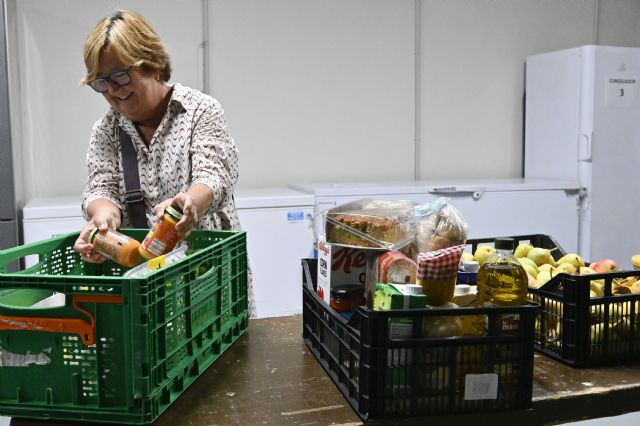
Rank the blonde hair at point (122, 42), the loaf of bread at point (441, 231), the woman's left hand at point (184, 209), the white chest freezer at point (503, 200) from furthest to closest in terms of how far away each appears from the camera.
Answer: the white chest freezer at point (503, 200), the blonde hair at point (122, 42), the woman's left hand at point (184, 209), the loaf of bread at point (441, 231)

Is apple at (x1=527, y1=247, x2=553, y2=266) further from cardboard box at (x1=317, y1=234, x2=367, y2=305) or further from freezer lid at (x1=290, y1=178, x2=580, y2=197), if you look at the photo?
freezer lid at (x1=290, y1=178, x2=580, y2=197)

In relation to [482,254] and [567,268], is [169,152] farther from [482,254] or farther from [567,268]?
[567,268]

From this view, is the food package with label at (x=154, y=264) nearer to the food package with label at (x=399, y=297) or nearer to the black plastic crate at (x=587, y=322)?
the food package with label at (x=399, y=297)

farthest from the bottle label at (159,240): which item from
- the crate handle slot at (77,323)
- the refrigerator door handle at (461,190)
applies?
the refrigerator door handle at (461,190)

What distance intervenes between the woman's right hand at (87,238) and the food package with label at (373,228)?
1.61 ft

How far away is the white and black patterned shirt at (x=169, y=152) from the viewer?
1.66 metres

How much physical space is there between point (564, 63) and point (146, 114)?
3028 millimetres

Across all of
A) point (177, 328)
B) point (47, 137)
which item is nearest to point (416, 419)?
point (177, 328)

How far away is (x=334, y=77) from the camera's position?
3.88 meters

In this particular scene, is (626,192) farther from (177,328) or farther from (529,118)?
(177,328)

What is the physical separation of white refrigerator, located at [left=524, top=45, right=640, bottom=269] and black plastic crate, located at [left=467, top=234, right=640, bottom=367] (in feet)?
8.94

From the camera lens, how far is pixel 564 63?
3936 mm

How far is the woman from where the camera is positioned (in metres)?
1.55

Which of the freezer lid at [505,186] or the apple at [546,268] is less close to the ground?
the freezer lid at [505,186]
